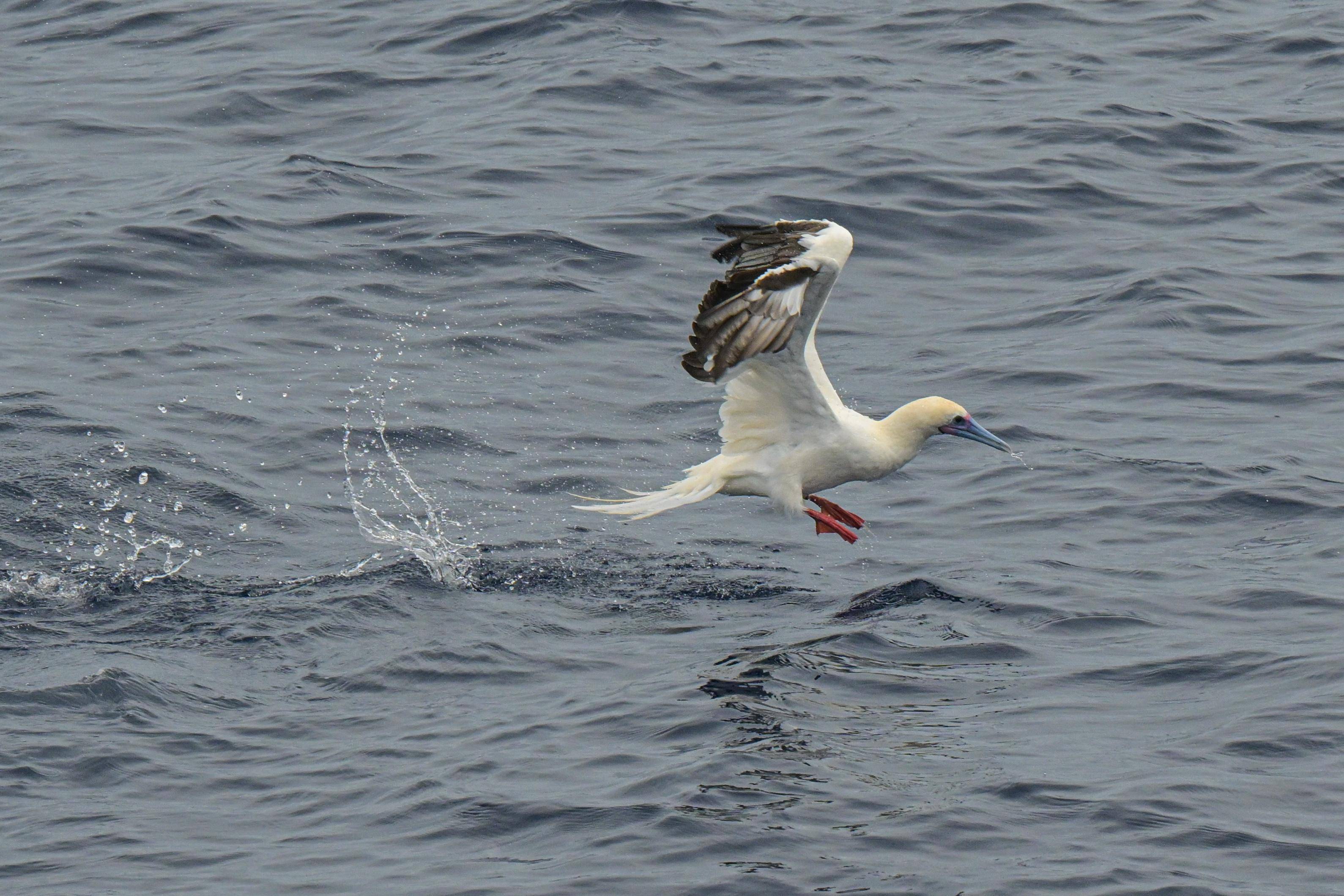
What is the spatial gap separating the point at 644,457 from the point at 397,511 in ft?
5.50

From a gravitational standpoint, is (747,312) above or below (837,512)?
above

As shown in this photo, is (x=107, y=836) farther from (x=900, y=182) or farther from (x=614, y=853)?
(x=900, y=182)

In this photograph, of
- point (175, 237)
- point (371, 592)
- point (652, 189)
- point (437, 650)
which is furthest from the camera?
point (652, 189)

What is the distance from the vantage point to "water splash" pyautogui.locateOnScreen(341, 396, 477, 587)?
10.7m

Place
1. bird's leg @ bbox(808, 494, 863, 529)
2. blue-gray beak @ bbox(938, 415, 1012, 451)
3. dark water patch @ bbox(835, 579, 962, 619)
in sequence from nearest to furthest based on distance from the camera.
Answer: dark water patch @ bbox(835, 579, 962, 619), blue-gray beak @ bbox(938, 415, 1012, 451), bird's leg @ bbox(808, 494, 863, 529)

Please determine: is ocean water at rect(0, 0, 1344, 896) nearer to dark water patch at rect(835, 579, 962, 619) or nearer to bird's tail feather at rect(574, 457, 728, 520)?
dark water patch at rect(835, 579, 962, 619)

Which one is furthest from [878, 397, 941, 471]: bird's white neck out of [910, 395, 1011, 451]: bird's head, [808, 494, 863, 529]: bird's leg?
[808, 494, 863, 529]: bird's leg

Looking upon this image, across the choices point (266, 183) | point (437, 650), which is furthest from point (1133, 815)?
point (266, 183)

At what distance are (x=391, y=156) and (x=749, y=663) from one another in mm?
8802

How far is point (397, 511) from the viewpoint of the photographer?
1147cm

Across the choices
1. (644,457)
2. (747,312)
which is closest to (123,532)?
(644,457)

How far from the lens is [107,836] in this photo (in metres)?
7.68

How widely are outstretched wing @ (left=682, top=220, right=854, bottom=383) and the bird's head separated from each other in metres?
1.69

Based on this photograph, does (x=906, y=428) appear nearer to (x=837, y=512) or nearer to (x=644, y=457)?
(x=837, y=512)
